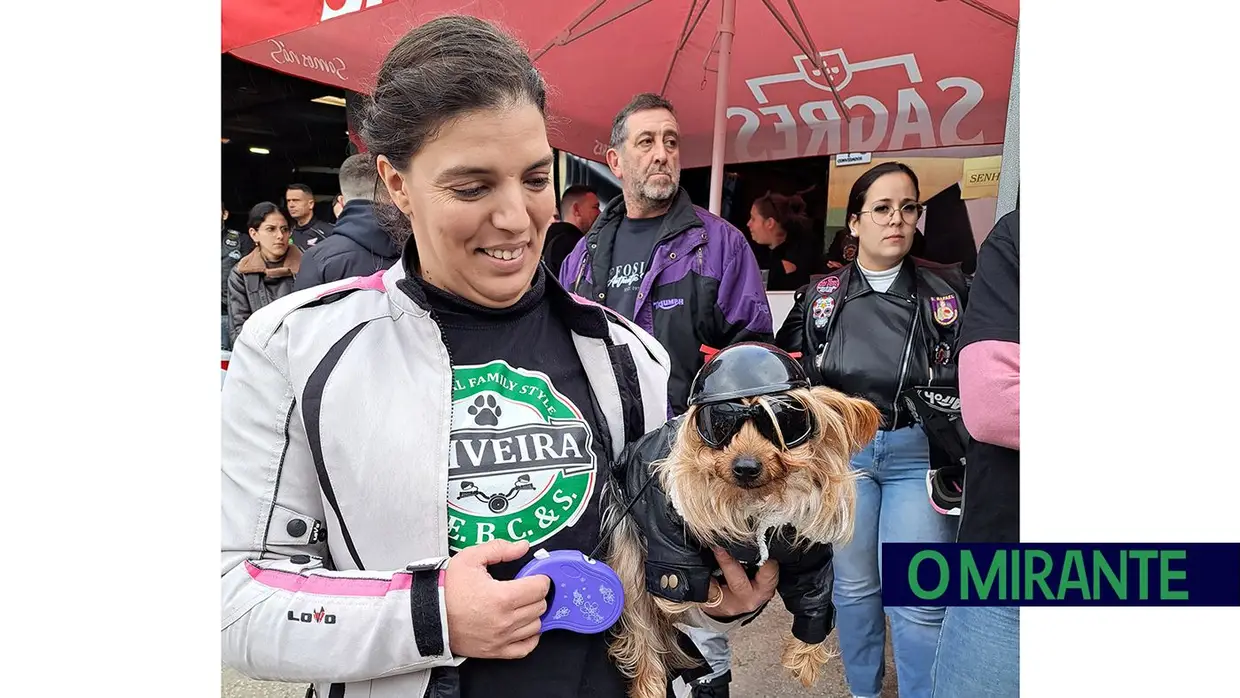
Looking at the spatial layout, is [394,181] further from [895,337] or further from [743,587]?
[895,337]

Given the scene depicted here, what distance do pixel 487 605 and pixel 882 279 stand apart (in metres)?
1.62

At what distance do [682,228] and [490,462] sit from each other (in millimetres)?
1476

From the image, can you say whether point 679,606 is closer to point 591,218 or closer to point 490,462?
point 490,462

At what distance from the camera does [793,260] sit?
15.0 ft

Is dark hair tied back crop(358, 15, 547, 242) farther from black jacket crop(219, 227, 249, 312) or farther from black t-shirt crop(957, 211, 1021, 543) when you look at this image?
black jacket crop(219, 227, 249, 312)

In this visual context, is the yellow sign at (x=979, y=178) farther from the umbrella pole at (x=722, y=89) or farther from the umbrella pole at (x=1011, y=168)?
the umbrella pole at (x=1011, y=168)

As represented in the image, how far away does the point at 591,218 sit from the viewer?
15.4ft

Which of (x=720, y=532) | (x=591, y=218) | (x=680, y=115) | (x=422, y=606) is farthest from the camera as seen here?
(x=591, y=218)

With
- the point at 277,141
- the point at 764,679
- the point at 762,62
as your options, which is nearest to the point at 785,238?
the point at 762,62

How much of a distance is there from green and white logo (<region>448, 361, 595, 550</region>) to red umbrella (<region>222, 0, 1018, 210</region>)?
5.40ft

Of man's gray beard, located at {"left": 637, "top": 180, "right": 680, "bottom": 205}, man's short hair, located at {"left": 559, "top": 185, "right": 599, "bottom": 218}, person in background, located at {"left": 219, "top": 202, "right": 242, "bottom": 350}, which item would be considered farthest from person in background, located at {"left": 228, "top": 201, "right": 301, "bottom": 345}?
man's gray beard, located at {"left": 637, "top": 180, "right": 680, "bottom": 205}

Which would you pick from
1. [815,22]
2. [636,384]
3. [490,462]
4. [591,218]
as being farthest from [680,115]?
[490,462]

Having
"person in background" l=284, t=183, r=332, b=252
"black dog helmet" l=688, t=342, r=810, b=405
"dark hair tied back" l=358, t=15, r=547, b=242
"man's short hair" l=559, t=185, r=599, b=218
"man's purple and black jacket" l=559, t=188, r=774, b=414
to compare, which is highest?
"man's short hair" l=559, t=185, r=599, b=218

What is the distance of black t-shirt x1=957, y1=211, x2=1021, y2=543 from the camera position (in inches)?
51.3
